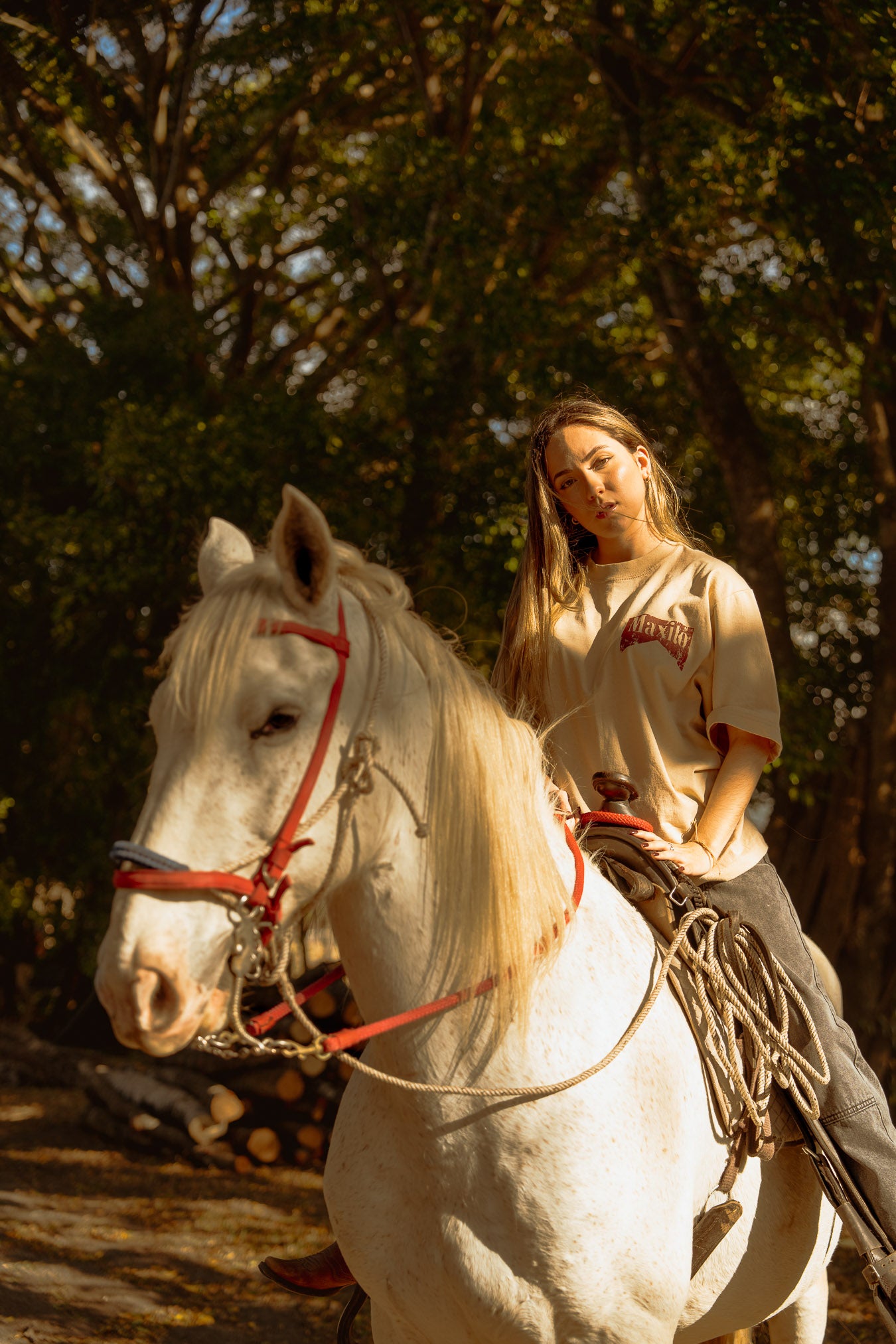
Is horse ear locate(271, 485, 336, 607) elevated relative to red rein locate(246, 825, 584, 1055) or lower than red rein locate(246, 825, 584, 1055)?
elevated

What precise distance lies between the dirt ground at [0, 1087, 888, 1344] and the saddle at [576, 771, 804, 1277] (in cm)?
315

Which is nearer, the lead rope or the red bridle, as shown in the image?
the red bridle

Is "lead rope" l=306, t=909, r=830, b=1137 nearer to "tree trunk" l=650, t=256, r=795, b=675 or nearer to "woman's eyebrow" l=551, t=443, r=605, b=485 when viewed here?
"woman's eyebrow" l=551, t=443, r=605, b=485

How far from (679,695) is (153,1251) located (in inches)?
176

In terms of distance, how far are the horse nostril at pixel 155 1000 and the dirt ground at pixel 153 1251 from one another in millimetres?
3521

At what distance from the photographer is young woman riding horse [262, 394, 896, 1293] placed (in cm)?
212

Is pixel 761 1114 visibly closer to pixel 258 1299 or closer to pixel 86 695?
pixel 258 1299

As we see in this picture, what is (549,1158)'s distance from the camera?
1.63 m

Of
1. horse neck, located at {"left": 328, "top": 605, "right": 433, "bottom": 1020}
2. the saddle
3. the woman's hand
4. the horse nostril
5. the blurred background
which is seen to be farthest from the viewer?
the blurred background

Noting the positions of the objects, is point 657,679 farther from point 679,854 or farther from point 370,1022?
point 370,1022

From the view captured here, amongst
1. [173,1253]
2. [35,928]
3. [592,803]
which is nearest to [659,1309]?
[592,803]

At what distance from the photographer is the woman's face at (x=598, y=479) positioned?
2.37 meters

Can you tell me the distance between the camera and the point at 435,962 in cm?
162

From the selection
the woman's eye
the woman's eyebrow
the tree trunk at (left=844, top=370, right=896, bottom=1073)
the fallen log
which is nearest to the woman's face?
the woman's eyebrow
